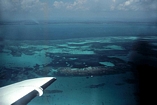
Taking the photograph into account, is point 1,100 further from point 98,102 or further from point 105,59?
point 105,59

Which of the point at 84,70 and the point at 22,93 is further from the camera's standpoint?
the point at 84,70

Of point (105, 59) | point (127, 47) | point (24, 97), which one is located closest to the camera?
point (24, 97)

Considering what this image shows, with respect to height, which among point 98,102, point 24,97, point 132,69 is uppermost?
point 24,97

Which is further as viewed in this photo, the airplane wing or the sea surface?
the sea surface

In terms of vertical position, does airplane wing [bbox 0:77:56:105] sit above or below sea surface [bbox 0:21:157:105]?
above

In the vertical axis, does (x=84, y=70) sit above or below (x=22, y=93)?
below

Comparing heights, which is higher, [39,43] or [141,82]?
[39,43]

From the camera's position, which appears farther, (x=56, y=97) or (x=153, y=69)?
(x=153, y=69)

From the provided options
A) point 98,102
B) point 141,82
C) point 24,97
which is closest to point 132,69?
point 141,82

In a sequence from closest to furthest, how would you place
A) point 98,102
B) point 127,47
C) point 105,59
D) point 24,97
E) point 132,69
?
point 24,97, point 98,102, point 132,69, point 105,59, point 127,47

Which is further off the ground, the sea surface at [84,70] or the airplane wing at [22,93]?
the airplane wing at [22,93]

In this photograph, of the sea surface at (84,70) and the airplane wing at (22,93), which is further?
the sea surface at (84,70)
